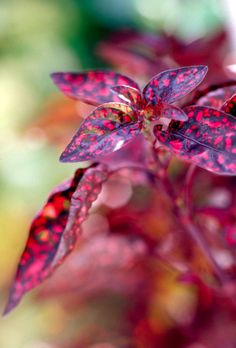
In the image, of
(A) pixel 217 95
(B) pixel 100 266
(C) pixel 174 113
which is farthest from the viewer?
(B) pixel 100 266

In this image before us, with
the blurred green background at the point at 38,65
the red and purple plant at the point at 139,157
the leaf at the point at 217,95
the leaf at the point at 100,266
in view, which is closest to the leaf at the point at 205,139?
the red and purple plant at the point at 139,157

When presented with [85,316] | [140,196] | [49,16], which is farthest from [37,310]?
[49,16]

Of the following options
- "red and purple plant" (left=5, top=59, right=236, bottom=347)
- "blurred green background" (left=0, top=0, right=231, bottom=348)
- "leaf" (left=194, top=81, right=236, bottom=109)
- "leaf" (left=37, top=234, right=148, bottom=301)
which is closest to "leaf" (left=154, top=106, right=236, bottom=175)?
"red and purple plant" (left=5, top=59, right=236, bottom=347)

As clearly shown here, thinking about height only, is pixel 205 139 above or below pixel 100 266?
above

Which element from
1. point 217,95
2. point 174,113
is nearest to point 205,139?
point 174,113

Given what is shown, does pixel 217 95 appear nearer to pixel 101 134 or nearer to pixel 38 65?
pixel 101 134

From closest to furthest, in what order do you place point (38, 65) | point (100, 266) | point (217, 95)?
point (217, 95) < point (100, 266) < point (38, 65)

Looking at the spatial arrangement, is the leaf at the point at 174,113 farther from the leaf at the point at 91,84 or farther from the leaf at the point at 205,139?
the leaf at the point at 91,84
